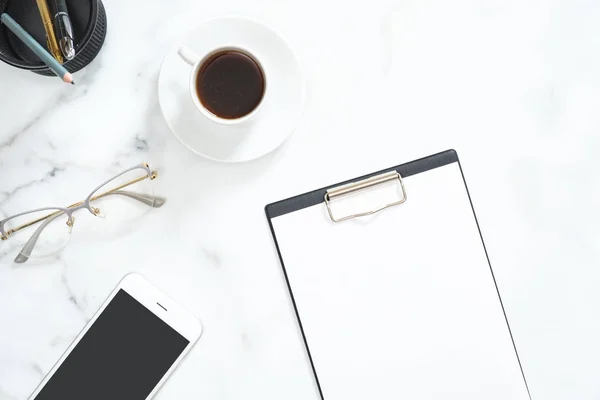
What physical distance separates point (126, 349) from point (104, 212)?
18 cm

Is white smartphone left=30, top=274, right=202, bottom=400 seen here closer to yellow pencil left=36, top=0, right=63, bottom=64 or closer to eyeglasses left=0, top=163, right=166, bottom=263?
eyeglasses left=0, top=163, right=166, bottom=263

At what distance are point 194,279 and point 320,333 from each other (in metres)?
0.18

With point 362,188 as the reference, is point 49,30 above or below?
above

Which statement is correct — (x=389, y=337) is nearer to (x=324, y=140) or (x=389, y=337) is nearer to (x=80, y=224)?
(x=324, y=140)

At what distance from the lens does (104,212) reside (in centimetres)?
68

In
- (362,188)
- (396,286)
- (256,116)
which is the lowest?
(396,286)

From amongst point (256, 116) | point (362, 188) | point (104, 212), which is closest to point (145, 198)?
point (104, 212)

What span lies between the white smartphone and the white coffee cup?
0.76 feet

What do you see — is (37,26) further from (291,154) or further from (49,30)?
(291,154)

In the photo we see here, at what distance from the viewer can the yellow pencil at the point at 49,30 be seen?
0.57 metres

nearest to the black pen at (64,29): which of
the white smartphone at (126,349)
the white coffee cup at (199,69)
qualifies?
the white coffee cup at (199,69)

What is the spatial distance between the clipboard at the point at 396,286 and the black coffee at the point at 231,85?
0.45ft

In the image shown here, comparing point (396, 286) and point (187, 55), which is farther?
point (396, 286)

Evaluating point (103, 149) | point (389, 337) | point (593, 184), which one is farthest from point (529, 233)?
point (103, 149)
